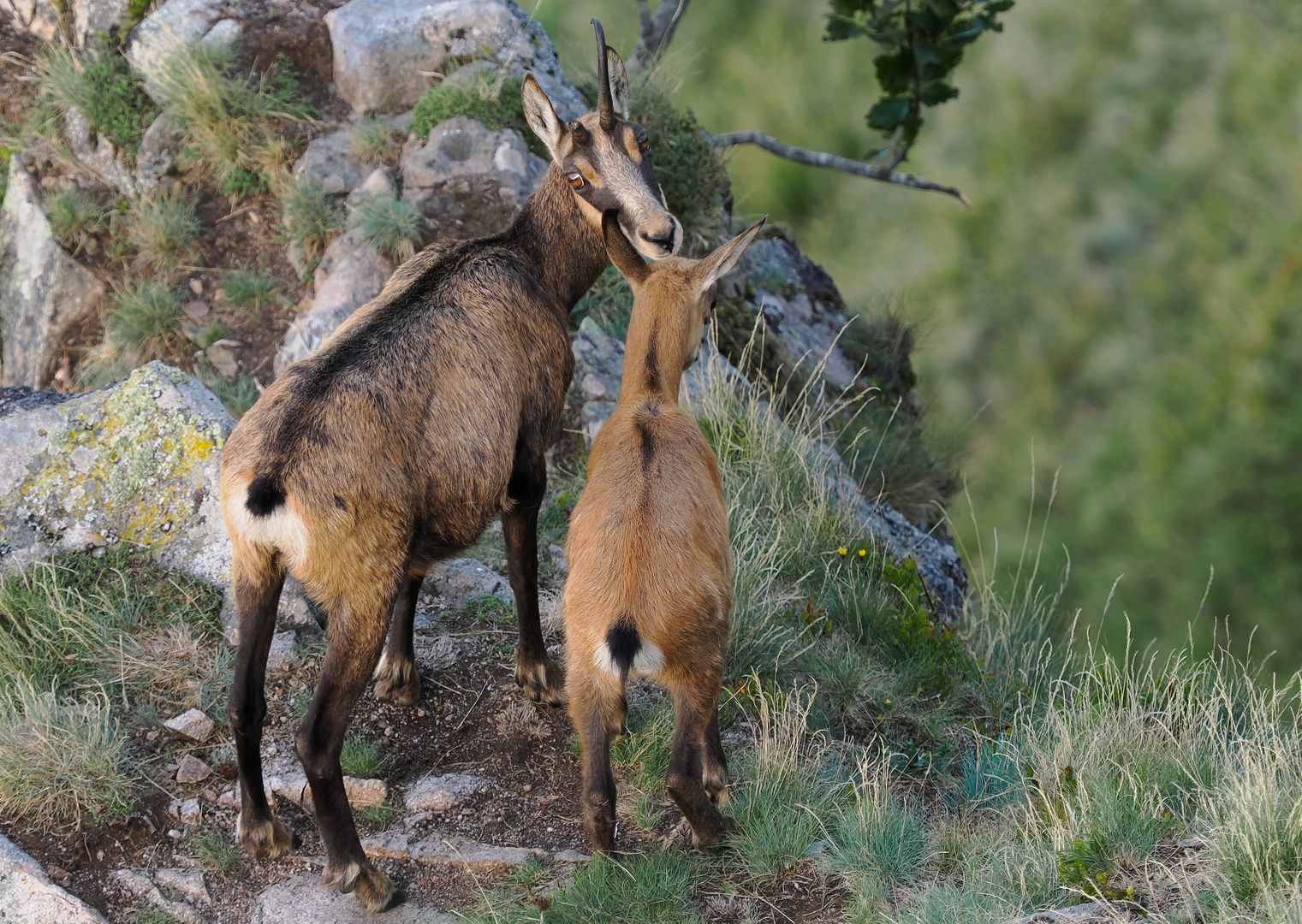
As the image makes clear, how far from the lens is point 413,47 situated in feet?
26.4

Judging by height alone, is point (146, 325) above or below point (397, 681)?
above

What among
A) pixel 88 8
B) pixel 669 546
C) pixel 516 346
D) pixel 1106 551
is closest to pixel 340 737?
pixel 669 546

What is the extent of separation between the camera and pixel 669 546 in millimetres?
3998

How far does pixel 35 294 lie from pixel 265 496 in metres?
5.16

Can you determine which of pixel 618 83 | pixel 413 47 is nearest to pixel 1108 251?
pixel 413 47

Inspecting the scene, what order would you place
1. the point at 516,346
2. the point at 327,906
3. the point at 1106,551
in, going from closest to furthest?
the point at 327,906, the point at 516,346, the point at 1106,551

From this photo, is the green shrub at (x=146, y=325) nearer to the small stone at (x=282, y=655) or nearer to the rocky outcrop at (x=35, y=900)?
the small stone at (x=282, y=655)

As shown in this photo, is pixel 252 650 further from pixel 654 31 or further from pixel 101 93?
pixel 654 31

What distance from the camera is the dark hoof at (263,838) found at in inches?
168

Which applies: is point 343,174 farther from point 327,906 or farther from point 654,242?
point 327,906

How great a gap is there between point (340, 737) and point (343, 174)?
489 cm

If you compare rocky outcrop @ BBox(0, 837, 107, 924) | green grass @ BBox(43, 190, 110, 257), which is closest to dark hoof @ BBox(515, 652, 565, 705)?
rocky outcrop @ BBox(0, 837, 107, 924)

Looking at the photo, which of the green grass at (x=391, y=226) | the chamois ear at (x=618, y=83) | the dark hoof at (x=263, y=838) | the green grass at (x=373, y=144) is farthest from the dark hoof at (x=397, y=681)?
the green grass at (x=373, y=144)

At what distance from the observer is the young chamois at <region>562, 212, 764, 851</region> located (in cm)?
386
